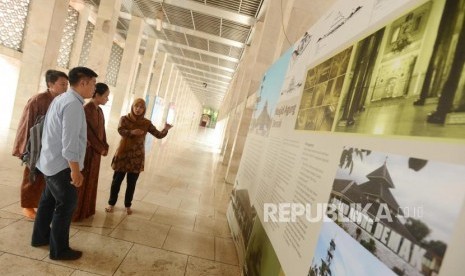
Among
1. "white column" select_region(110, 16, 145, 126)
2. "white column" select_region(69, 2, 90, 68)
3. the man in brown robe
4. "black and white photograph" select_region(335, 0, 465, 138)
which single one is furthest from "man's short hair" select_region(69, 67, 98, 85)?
"white column" select_region(69, 2, 90, 68)

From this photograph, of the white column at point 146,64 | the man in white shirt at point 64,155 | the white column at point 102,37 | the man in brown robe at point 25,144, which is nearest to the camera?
the man in white shirt at point 64,155

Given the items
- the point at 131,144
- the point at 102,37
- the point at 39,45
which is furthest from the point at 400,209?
the point at 102,37

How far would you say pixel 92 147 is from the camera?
12.4ft

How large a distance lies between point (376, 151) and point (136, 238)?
10.4 feet

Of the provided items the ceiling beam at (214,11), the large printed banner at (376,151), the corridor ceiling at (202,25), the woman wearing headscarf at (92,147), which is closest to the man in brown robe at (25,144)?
the woman wearing headscarf at (92,147)

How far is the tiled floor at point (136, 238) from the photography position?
2.99m

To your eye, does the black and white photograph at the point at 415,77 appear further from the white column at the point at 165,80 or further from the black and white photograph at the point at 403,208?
the white column at the point at 165,80

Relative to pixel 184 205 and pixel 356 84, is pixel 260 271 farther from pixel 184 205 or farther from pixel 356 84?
pixel 184 205

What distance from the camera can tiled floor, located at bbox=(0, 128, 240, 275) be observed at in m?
2.99

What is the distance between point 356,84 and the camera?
1855mm

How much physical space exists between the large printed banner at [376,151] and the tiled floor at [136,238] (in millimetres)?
1100

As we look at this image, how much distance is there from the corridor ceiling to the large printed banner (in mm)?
6936

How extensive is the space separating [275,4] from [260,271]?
7.61 m

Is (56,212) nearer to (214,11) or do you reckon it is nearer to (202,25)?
(214,11)
